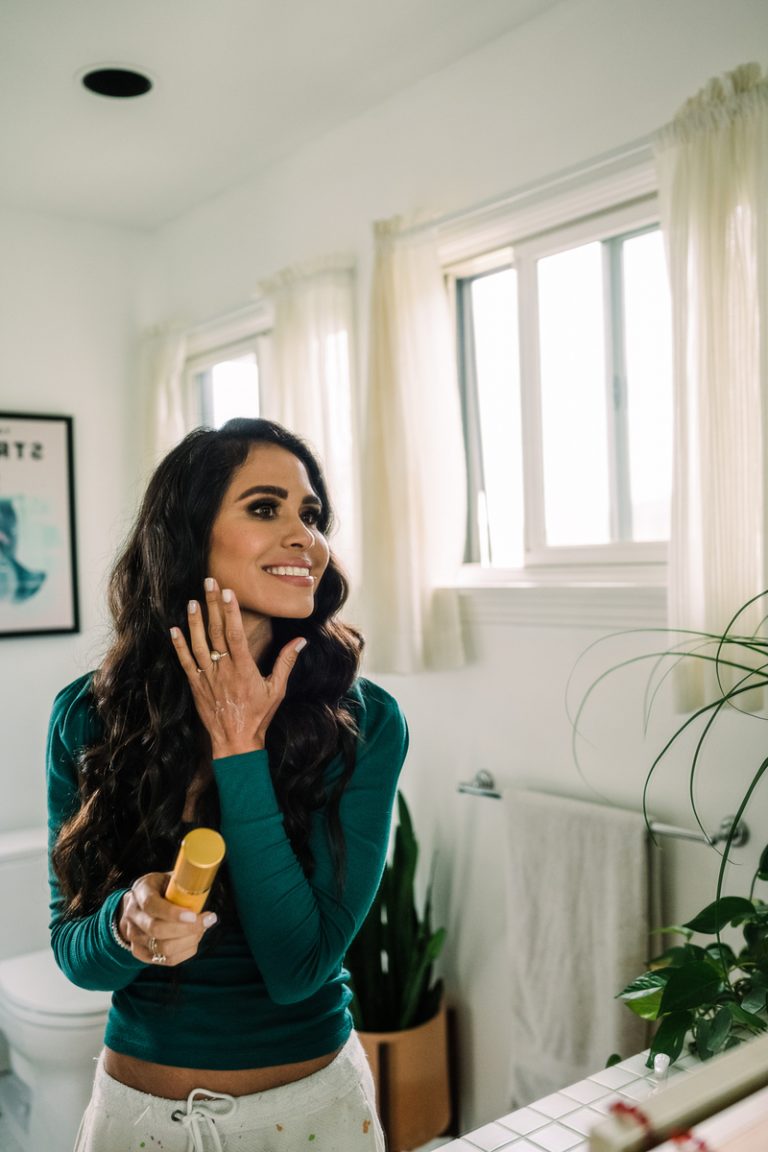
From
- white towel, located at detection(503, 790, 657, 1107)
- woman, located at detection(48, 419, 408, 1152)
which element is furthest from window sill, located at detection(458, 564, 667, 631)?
woman, located at detection(48, 419, 408, 1152)

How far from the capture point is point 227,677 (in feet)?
3.77

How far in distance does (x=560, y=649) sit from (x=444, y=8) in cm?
143

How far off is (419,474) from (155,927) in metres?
1.68

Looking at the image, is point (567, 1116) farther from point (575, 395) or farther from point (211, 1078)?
point (575, 395)

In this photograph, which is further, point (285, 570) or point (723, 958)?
point (723, 958)

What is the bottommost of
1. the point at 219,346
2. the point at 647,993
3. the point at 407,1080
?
the point at 407,1080

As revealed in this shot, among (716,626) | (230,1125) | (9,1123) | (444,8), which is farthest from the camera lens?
(9,1123)

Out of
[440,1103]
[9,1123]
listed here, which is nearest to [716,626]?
[440,1103]

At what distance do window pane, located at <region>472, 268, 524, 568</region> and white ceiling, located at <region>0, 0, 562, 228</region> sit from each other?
1.88 feet

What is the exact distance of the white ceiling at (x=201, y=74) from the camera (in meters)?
2.23

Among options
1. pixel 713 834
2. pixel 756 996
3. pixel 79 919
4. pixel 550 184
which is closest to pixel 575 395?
pixel 550 184

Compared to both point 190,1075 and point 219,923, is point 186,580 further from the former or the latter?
point 190,1075

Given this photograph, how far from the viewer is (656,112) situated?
201 cm

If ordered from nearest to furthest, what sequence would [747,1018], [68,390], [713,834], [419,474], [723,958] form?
1. [747,1018]
2. [723,958]
3. [713,834]
4. [419,474]
5. [68,390]
